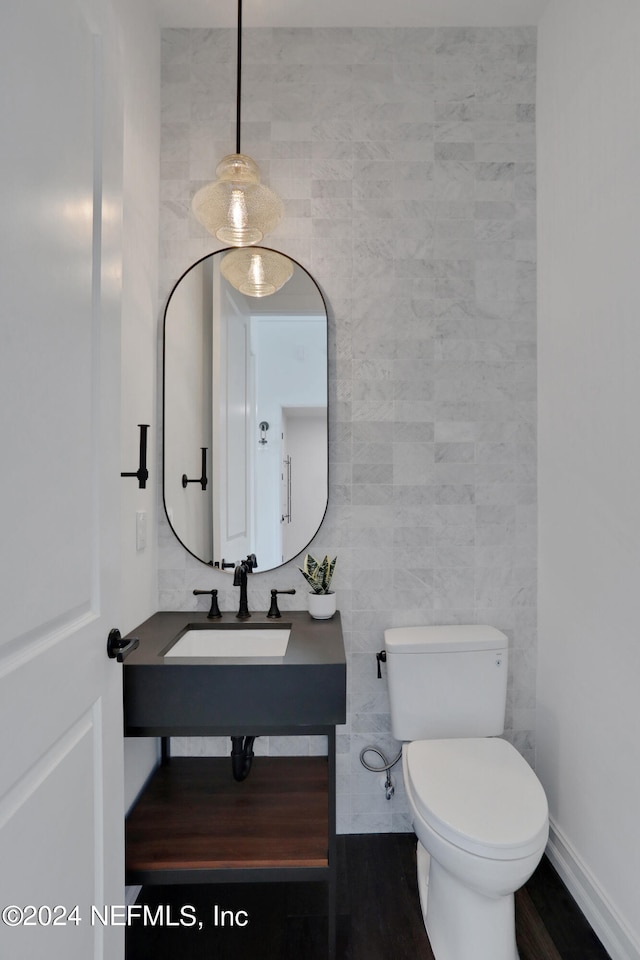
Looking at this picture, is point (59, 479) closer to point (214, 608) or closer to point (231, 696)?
point (231, 696)

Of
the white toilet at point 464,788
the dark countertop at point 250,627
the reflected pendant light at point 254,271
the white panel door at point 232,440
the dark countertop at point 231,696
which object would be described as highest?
the reflected pendant light at point 254,271

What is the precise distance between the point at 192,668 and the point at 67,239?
1.00m

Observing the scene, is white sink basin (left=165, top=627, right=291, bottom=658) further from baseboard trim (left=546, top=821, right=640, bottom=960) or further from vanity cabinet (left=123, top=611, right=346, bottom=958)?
baseboard trim (left=546, top=821, right=640, bottom=960)

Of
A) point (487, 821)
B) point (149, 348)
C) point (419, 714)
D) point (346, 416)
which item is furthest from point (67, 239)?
point (419, 714)

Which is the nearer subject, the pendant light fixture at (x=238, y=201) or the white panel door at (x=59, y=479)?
the white panel door at (x=59, y=479)

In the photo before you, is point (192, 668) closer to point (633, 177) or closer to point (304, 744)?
point (304, 744)

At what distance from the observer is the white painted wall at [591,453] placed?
4.87ft

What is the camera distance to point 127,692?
4.75 feet

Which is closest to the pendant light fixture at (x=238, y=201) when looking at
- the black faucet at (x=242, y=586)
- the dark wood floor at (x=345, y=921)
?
the black faucet at (x=242, y=586)

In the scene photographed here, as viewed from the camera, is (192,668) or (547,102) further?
(547,102)

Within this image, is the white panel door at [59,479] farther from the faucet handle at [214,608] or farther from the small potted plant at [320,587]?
the small potted plant at [320,587]

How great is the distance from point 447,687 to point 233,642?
70 cm

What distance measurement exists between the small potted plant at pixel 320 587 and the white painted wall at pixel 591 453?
75cm

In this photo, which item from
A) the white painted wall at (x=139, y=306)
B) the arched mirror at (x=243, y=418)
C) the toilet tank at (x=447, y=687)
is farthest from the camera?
the arched mirror at (x=243, y=418)
